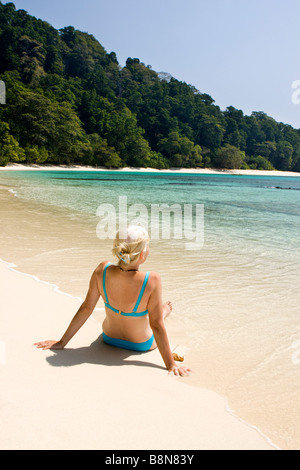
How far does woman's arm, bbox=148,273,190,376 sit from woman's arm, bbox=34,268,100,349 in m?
0.40

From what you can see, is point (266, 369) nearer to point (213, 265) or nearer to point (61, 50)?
point (213, 265)

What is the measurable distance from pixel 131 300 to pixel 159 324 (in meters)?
0.25

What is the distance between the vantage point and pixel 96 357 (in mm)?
2562

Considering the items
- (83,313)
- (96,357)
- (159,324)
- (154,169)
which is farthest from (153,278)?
(154,169)

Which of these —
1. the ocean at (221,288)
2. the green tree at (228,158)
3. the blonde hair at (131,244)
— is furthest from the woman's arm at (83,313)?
the green tree at (228,158)

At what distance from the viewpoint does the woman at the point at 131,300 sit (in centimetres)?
235

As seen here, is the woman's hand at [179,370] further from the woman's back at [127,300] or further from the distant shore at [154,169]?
the distant shore at [154,169]

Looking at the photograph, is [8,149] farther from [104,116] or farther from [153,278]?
[153,278]

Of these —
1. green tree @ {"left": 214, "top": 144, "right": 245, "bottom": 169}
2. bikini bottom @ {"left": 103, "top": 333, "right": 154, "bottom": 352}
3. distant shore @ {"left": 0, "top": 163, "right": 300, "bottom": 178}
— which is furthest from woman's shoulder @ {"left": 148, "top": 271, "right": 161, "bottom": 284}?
green tree @ {"left": 214, "top": 144, "right": 245, "bottom": 169}

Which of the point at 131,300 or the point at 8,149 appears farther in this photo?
the point at 8,149

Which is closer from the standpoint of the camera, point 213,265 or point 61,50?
point 213,265

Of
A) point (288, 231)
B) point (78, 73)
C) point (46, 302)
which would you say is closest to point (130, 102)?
point (78, 73)

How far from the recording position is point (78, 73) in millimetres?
104000
